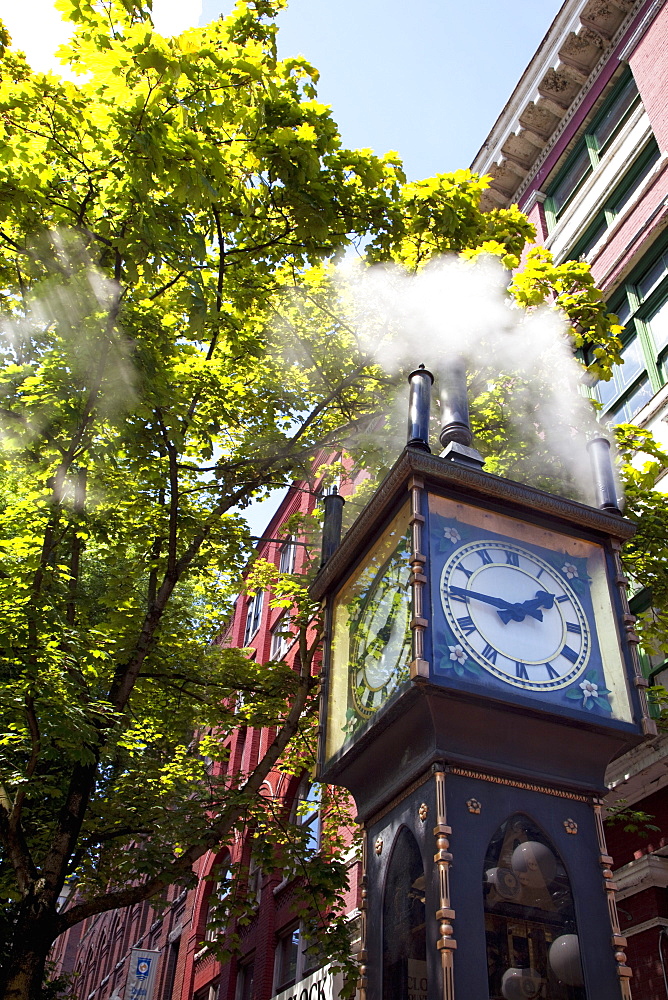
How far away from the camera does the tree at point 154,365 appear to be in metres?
6.39

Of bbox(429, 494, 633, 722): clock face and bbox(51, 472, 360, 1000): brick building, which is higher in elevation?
bbox(51, 472, 360, 1000): brick building

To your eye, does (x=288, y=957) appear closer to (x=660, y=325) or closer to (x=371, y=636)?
(x=660, y=325)

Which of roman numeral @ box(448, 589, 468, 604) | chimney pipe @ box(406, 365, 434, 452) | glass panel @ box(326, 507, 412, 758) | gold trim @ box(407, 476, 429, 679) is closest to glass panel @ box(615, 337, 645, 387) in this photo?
chimney pipe @ box(406, 365, 434, 452)

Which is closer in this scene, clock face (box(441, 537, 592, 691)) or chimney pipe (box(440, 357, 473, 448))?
clock face (box(441, 537, 592, 691))

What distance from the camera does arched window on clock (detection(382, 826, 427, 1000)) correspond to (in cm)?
333

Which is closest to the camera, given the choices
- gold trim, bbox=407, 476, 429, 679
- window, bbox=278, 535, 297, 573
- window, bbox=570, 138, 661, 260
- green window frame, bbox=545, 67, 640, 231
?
gold trim, bbox=407, 476, 429, 679

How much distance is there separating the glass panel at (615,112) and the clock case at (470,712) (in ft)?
38.9

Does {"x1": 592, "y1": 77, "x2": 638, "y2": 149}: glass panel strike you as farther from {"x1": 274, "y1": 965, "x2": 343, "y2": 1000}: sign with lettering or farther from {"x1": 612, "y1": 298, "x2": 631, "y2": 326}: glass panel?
{"x1": 274, "y1": 965, "x2": 343, "y2": 1000}: sign with lettering

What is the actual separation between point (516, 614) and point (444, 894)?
1.24 meters

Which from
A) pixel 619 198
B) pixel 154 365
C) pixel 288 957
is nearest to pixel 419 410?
pixel 154 365

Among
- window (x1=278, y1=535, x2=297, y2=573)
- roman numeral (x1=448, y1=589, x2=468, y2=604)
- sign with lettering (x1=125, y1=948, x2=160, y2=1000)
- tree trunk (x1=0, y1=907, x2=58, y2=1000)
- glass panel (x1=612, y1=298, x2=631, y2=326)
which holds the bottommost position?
tree trunk (x1=0, y1=907, x2=58, y2=1000)

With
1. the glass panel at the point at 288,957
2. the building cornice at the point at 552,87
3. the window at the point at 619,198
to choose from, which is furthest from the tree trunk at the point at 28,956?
the building cornice at the point at 552,87

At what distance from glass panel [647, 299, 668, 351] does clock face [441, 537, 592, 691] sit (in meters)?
7.79

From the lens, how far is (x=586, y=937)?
127 inches
